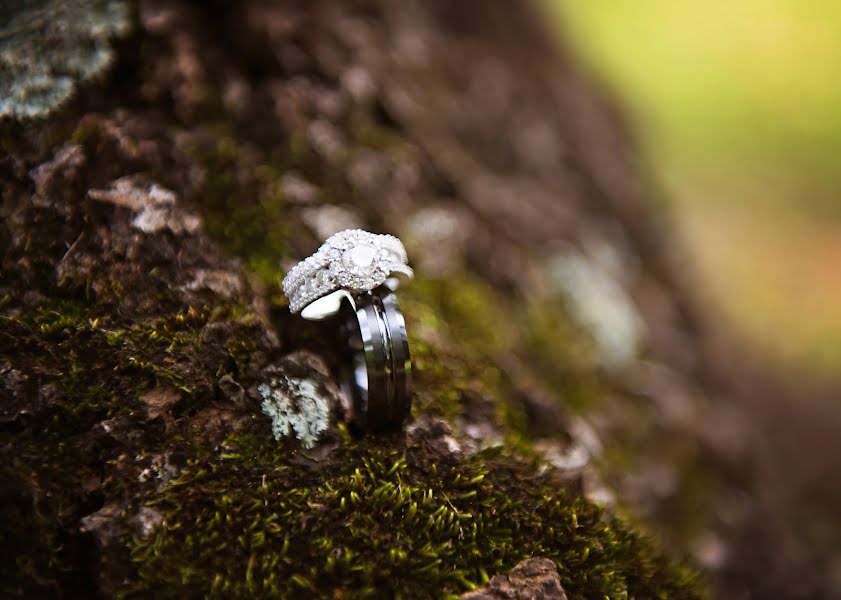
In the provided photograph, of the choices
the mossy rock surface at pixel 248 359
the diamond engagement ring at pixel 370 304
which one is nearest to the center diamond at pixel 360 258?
the diamond engagement ring at pixel 370 304

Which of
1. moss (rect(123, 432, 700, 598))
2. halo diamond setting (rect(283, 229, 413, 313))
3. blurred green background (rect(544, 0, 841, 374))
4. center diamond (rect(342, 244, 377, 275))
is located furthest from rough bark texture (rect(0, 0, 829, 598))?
blurred green background (rect(544, 0, 841, 374))

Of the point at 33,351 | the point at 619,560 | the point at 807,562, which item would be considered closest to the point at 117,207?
the point at 33,351

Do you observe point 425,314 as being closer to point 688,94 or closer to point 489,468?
point 489,468

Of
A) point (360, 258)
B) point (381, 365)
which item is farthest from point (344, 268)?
point (381, 365)

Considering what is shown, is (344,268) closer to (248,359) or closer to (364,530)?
(248,359)

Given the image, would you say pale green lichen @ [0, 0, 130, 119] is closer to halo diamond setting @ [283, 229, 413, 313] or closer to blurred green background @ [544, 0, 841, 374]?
halo diamond setting @ [283, 229, 413, 313]

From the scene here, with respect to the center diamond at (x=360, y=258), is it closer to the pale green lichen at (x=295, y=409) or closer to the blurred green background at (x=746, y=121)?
the pale green lichen at (x=295, y=409)
